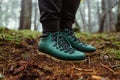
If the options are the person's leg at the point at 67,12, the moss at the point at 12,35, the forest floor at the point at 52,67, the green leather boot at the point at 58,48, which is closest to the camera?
the forest floor at the point at 52,67

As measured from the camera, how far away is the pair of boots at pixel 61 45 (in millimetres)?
1807

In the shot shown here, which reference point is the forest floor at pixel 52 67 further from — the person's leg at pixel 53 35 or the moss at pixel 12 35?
the moss at pixel 12 35

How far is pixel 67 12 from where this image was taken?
2037mm

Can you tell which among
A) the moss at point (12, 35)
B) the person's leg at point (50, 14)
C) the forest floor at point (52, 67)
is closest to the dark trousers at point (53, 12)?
the person's leg at point (50, 14)

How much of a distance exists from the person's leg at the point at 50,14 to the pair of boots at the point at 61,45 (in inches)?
2.1

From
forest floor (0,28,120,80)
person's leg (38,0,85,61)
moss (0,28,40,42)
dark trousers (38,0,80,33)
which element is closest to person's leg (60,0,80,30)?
dark trousers (38,0,80,33)

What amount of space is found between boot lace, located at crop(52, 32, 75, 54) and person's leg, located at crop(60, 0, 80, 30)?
0.17 metres

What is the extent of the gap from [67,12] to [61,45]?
31cm

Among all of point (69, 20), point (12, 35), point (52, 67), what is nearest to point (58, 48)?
point (52, 67)

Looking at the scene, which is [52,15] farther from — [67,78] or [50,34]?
[67,78]

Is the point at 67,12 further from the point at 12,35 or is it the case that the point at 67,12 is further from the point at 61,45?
the point at 12,35

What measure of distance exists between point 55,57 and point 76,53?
0.16 m

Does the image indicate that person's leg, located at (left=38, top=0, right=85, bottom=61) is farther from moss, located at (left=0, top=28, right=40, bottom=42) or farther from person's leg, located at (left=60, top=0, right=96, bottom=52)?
moss, located at (left=0, top=28, right=40, bottom=42)

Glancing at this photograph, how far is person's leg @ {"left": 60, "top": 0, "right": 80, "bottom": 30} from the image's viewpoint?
2.03m
